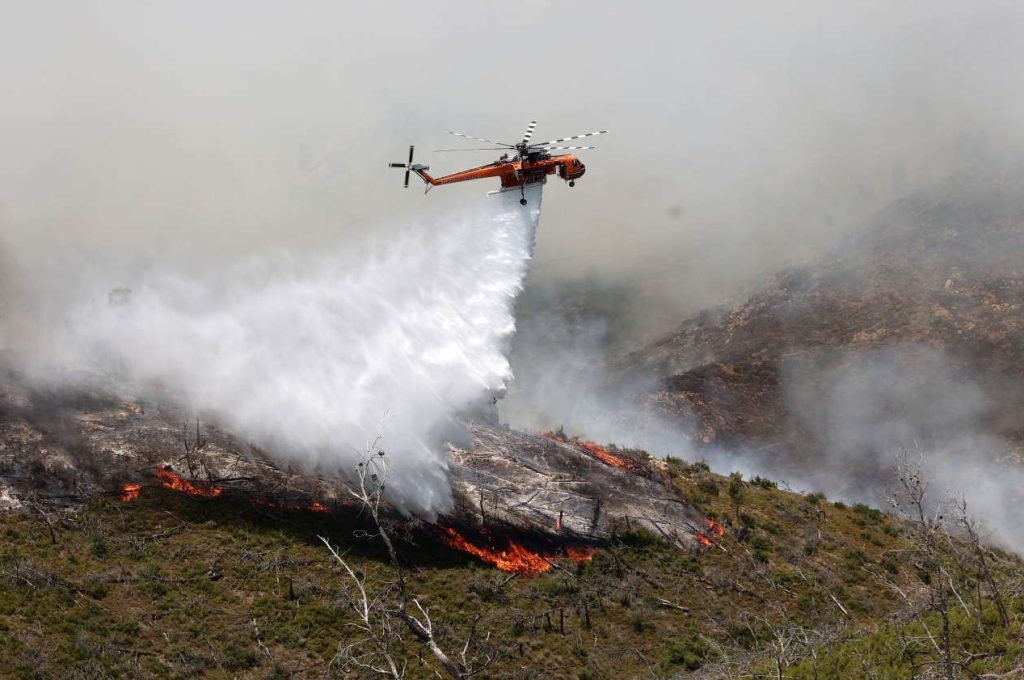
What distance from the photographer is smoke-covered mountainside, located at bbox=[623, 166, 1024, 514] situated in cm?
9106

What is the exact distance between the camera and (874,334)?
109 meters

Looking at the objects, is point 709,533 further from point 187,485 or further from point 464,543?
point 187,485

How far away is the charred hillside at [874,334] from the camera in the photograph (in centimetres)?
9700

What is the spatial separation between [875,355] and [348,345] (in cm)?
8254

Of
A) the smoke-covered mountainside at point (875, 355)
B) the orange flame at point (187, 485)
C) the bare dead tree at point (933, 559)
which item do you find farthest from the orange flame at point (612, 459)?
the smoke-covered mountainside at point (875, 355)

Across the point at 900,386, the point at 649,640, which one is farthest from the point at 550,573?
the point at 900,386

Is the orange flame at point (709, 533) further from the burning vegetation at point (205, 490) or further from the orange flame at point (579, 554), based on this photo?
the burning vegetation at point (205, 490)

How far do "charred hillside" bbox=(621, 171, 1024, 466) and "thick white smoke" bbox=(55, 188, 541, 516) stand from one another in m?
56.5

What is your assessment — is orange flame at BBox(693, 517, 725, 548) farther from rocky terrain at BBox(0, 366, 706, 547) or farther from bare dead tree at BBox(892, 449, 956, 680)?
bare dead tree at BBox(892, 449, 956, 680)

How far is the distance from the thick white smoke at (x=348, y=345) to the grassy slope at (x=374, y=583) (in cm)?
657

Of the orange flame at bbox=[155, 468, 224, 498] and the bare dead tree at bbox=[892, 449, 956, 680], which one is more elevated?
the bare dead tree at bbox=[892, 449, 956, 680]

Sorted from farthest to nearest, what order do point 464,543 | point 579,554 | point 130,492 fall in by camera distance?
point 579,554 < point 464,543 < point 130,492

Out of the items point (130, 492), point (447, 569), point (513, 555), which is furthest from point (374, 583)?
point (130, 492)

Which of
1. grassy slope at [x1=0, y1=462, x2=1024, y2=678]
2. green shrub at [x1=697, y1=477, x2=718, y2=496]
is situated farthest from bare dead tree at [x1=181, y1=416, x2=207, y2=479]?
green shrub at [x1=697, y1=477, x2=718, y2=496]
